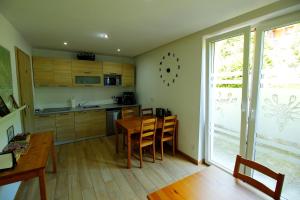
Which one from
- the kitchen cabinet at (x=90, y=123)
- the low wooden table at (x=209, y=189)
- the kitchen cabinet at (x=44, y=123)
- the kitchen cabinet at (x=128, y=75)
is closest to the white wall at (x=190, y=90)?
the kitchen cabinet at (x=128, y=75)

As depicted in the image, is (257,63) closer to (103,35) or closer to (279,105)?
(279,105)

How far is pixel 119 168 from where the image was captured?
2.77 metres

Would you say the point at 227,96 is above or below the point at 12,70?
below

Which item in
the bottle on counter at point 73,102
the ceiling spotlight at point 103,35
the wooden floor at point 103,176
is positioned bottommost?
the wooden floor at point 103,176

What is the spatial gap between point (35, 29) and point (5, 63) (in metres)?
0.92

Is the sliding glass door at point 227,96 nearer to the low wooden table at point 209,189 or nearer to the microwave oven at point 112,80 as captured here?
the low wooden table at point 209,189

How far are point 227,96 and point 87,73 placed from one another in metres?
3.48

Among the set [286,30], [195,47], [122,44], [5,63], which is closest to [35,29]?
[5,63]

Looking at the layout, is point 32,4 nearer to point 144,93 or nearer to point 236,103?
point 236,103

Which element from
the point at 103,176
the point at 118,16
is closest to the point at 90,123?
the point at 103,176

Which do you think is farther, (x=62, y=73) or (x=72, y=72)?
(x=72, y=72)

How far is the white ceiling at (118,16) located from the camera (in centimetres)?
175

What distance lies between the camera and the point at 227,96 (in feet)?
8.28

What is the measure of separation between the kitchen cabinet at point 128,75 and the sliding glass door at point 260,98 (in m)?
2.73
